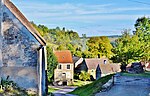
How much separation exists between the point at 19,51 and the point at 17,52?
132mm

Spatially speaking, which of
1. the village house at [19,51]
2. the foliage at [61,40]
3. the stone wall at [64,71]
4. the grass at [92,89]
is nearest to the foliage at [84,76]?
the stone wall at [64,71]

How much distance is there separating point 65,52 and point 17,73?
45539 millimetres

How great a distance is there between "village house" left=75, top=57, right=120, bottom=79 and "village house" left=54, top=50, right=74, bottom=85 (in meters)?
3.86

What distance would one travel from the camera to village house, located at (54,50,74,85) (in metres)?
64.0

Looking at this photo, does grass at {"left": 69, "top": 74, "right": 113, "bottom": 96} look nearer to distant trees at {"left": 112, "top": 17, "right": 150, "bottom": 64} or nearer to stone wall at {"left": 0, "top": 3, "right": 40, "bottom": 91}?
stone wall at {"left": 0, "top": 3, "right": 40, "bottom": 91}

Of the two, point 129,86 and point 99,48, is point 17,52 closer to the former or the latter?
point 129,86

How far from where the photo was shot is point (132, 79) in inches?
1014

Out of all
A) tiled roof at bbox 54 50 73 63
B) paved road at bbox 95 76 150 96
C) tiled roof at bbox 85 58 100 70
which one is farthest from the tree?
tiled roof at bbox 85 58 100 70

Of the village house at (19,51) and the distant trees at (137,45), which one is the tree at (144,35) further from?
the village house at (19,51)

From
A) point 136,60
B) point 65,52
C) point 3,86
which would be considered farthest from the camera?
point 65,52

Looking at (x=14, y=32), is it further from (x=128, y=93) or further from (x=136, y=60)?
(x=136, y=60)

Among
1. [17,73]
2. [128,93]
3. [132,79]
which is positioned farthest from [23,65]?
[132,79]

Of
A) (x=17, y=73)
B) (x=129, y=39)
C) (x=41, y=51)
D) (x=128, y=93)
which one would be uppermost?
(x=129, y=39)

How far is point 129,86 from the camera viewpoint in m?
24.4
